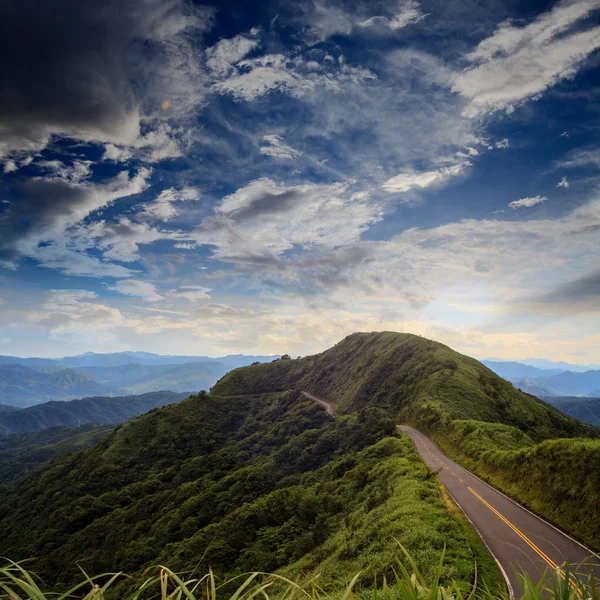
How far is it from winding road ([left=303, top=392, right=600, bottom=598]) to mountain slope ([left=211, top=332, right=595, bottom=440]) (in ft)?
67.5

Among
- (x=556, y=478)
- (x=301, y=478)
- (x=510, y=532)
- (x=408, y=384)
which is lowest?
(x=301, y=478)

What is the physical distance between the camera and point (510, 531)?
68.0 feet

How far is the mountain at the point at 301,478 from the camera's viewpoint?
74.5 ft

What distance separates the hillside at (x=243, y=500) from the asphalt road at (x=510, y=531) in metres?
1.86

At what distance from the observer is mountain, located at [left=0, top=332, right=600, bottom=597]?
74.5ft

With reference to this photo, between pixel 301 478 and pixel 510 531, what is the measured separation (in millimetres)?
30725

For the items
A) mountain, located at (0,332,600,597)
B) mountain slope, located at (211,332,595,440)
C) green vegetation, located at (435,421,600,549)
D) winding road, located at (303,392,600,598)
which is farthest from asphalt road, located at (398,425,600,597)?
mountain slope, located at (211,332,595,440)

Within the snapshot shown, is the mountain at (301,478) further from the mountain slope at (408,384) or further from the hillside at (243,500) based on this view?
the mountain slope at (408,384)

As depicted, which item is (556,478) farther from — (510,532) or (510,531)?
(510,532)

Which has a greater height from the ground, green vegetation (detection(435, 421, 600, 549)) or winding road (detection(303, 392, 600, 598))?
green vegetation (detection(435, 421, 600, 549))

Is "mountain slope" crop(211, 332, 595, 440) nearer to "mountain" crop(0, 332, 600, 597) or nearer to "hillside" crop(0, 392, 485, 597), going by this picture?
"mountain" crop(0, 332, 600, 597)

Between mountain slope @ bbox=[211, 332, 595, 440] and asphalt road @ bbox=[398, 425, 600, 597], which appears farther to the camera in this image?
mountain slope @ bbox=[211, 332, 595, 440]

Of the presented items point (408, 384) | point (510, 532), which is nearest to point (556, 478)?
point (510, 532)

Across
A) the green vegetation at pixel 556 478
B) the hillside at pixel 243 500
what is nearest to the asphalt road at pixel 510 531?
the green vegetation at pixel 556 478
